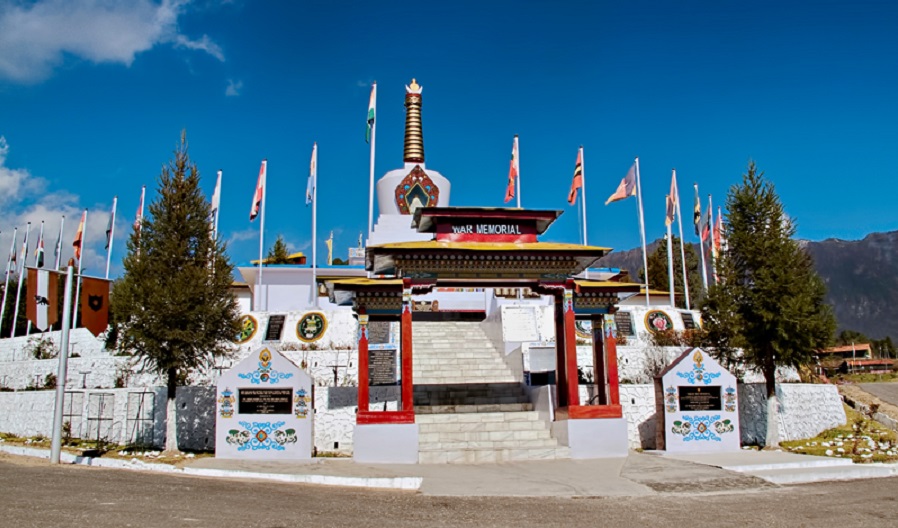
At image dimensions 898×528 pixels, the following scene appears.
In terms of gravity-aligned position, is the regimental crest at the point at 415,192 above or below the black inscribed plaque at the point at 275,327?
above

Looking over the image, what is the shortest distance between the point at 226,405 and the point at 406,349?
460cm

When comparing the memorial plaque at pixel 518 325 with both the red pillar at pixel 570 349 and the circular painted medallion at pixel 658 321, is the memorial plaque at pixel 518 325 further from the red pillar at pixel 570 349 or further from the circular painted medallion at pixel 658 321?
the red pillar at pixel 570 349

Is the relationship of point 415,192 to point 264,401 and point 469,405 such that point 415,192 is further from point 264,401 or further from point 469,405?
point 264,401

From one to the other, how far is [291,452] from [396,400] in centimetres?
417

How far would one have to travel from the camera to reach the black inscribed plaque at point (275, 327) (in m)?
28.8

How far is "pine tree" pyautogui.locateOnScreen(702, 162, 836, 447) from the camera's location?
798 inches

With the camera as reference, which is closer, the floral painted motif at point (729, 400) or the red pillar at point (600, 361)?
the floral painted motif at point (729, 400)

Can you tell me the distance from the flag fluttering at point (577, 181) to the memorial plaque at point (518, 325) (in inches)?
A: 287

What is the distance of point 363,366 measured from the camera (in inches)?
751

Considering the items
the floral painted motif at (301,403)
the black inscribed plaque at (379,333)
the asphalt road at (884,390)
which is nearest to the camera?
the floral painted motif at (301,403)

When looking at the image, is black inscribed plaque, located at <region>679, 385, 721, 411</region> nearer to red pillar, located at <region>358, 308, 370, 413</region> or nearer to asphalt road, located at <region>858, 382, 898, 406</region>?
red pillar, located at <region>358, 308, 370, 413</region>

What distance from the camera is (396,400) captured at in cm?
2116

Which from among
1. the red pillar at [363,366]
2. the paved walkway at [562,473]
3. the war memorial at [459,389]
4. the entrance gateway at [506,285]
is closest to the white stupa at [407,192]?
the war memorial at [459,389]

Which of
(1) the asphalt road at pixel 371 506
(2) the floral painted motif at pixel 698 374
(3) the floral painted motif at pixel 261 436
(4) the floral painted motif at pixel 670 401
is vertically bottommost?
(1) the asphalt road at pixel 371 506
